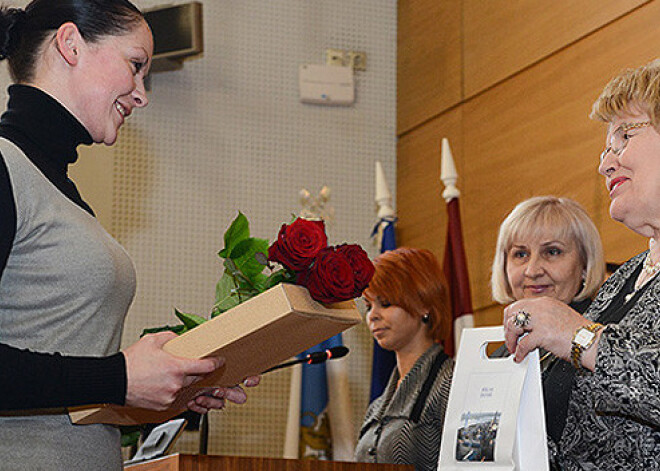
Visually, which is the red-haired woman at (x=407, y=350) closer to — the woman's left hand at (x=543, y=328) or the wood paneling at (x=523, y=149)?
the wood paneling at (x=523, y=149)

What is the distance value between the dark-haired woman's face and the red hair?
1759 mm

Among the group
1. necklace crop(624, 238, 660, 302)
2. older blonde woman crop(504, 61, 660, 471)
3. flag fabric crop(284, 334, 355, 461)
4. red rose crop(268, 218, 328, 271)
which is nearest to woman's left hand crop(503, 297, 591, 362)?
older blonde woman crop(504, 61, 660, 471)

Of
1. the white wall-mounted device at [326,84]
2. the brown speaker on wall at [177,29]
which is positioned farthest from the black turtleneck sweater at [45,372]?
the white wall-mounted device at [326,84]

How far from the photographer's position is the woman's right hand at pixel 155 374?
1.80m

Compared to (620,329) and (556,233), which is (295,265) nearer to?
(620,329)

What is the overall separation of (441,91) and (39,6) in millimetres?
4002

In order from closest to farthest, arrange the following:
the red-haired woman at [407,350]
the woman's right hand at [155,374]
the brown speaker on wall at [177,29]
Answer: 1. the woman's right hand at [155,374]
2. the red-haired woman at [407,350]
3. the brown speaker on wall at [177,29]

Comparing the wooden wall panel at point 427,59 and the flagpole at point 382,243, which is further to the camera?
the wooden wall panel at point 427,59

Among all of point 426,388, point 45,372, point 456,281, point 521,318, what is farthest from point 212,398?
point 456,281

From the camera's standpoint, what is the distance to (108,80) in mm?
2084

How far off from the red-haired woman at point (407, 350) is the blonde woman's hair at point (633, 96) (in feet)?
4.46

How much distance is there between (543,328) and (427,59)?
4.28 m

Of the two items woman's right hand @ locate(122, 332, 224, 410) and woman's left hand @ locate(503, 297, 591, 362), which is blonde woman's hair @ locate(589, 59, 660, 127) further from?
woman's right hand @ locate(122, 332, 224, 410)

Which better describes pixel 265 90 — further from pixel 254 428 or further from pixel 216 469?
pixel 216 469
